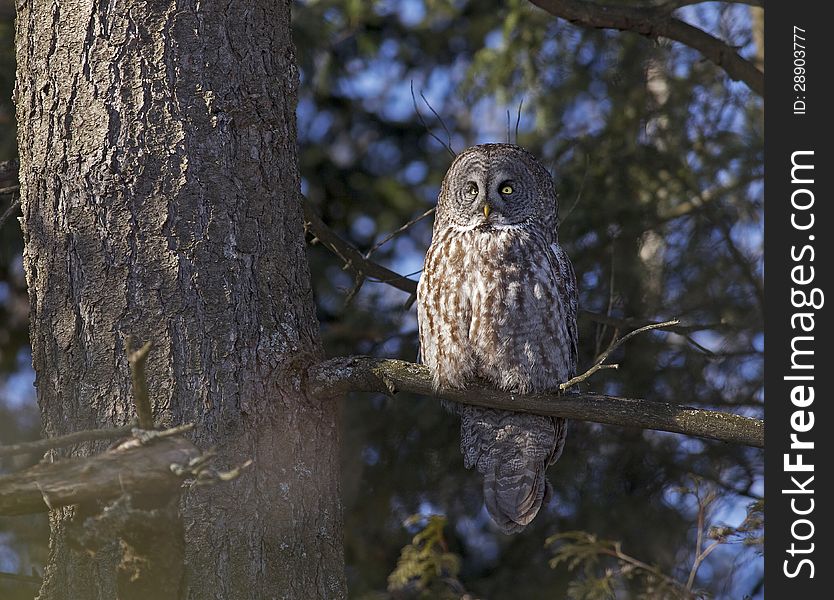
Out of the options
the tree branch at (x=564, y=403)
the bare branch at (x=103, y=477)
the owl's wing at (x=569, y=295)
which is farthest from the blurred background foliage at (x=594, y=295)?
the bare branch at (x=103, y=477)

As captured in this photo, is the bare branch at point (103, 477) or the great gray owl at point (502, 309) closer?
the bare branch at point (103, 477)

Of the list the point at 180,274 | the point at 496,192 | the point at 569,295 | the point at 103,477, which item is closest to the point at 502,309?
the point at 569,295

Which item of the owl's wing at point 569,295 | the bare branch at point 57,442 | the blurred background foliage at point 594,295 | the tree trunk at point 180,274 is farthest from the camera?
the blurred background foliage at point 594,295

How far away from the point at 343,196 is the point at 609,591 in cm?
289

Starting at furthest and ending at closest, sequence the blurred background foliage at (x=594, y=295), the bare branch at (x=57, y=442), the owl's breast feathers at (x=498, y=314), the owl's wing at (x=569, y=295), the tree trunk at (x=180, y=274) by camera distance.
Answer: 1. the blurred background foliage at (x=594, y=295)
2. the owl's wing at (x=569, y=295)
3. the owl's breast feathers at (x=498, y=314)
4. the tree trunk at (x=180, y=274)
5. the bare branch at (x=57, y=442)

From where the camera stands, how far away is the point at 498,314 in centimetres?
346

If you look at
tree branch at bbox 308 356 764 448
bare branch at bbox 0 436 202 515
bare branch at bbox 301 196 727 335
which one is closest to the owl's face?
bare branch at bbox 301 196 727 335

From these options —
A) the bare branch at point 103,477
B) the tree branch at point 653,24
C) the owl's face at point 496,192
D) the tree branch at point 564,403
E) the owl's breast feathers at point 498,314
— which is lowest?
the bare branch at point 103,477

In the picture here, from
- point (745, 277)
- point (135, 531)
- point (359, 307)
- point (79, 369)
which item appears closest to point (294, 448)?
point (79, 369)

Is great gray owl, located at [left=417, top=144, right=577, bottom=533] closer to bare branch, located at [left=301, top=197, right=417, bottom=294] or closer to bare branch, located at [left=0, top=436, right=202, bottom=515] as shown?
bare branch, located at [left=301, top=197, right=417, bottom=294]

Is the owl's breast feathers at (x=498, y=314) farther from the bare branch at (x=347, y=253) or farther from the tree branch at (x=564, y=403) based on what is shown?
the tree branch at (x=564, y=403)

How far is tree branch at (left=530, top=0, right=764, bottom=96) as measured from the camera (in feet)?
12.3

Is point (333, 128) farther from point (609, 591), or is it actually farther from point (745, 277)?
point (609, 591)

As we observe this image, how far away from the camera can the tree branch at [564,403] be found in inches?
102
